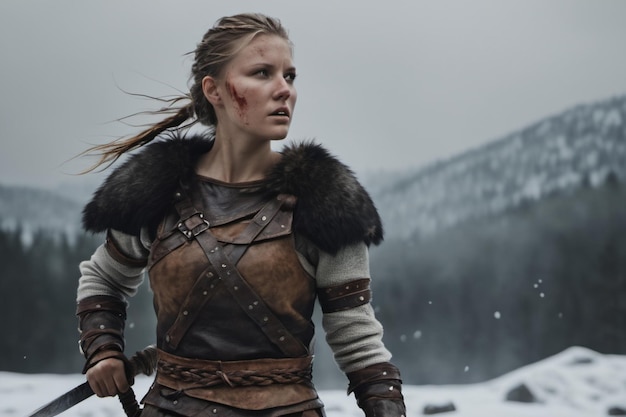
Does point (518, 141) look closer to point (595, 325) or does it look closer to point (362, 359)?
point (595, 325)

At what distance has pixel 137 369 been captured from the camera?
174cm

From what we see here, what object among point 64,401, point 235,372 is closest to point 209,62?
point 235,372

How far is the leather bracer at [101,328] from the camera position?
5.61 ft

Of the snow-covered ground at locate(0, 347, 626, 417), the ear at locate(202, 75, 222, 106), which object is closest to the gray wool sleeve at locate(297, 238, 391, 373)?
the ear at locate(202, 75, 222, 106)

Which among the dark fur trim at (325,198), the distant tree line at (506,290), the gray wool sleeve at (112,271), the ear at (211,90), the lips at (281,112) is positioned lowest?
the distant tree line at (506,290)

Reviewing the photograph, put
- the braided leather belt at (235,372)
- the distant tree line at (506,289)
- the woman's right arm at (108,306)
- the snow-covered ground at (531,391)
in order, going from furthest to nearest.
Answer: the distant tree line at (506,289), the snow-covered ground at (531,391), the woman's right arm at (108,306), the braided leather belt at (235,372)

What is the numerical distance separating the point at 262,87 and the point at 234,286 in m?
0.33

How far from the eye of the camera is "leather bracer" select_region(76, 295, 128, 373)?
171 centimetres

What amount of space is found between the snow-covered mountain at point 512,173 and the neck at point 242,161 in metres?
1.97

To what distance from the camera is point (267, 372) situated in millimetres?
1606

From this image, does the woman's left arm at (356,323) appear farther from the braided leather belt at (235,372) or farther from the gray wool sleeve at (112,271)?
the gray wool sleeve at (112,271)

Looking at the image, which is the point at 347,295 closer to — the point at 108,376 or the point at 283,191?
the point at 283,191

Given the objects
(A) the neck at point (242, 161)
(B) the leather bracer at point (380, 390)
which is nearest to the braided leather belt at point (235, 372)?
(B) the leather bracer at point (380, 390)

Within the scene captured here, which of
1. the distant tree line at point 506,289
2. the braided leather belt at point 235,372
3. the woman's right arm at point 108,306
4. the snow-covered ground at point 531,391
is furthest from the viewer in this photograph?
the distant tree line at point 506,289
